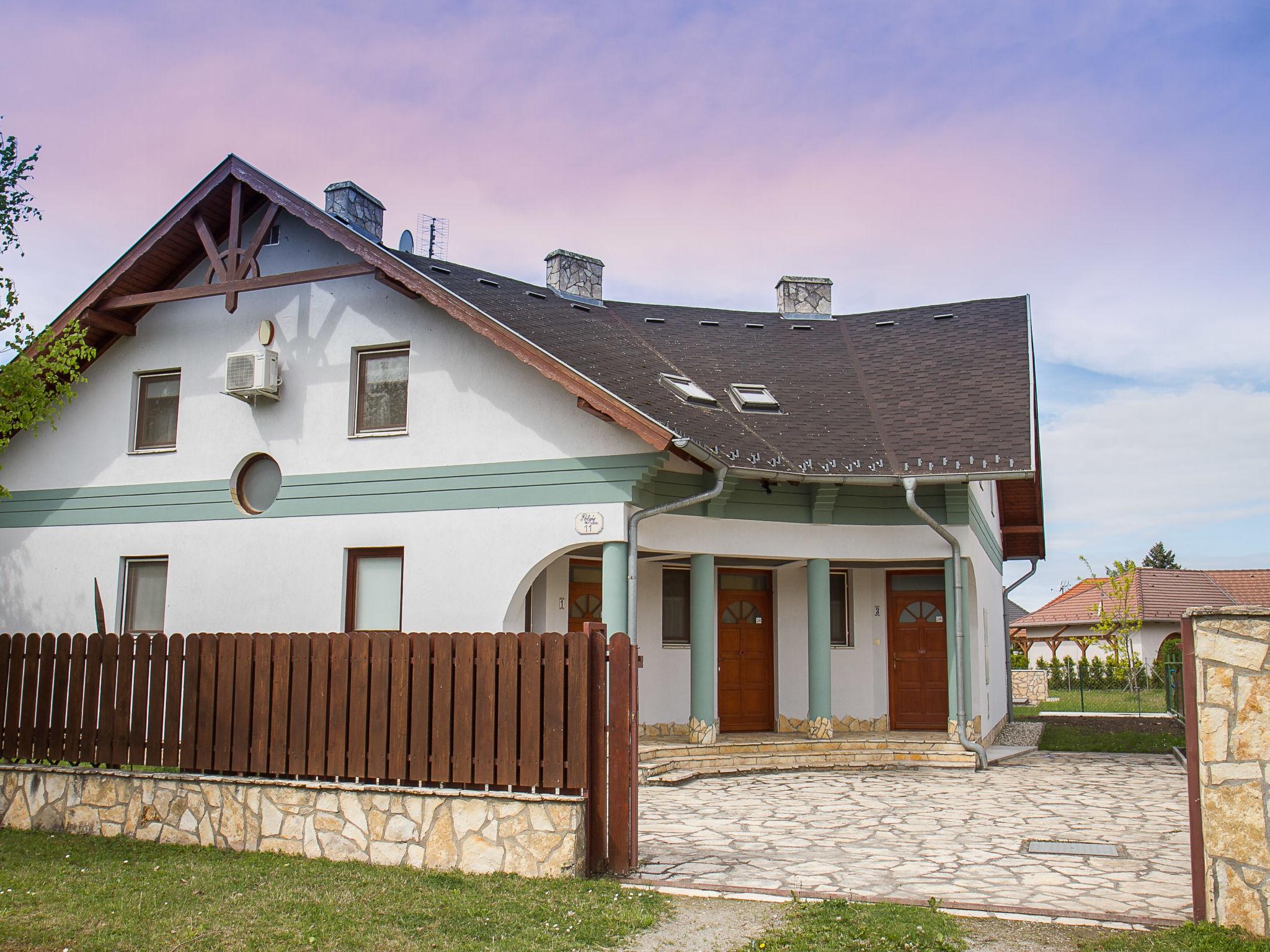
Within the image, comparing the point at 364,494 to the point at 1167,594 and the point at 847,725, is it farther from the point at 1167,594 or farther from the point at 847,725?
the point at 1167,594

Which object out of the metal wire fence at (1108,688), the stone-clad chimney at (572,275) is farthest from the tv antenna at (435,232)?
the metal wire fence at (1108,688)

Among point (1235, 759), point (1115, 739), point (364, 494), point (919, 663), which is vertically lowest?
point (1115, 739)

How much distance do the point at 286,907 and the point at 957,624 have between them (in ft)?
31.2

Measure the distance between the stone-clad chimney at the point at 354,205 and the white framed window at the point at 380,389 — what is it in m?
4.24

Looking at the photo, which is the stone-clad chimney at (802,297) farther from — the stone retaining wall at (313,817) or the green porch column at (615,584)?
the stone retaining wall at (313,817)

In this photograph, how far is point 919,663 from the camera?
15148mm

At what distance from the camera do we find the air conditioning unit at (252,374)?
506 inches

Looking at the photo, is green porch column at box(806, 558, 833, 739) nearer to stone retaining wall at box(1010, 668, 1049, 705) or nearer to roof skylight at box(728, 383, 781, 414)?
roof skylight at box(728, 383, 781, 414)

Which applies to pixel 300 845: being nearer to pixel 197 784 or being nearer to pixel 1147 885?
pixel 197 784

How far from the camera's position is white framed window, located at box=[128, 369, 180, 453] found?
13.9 m

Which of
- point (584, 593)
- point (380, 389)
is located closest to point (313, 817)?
point (380, 389)

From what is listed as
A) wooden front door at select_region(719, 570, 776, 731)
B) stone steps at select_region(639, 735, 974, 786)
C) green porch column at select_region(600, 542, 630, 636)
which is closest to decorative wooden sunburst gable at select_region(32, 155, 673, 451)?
green porch column at select_region(600, 542, 630, 636)

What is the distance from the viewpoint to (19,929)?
19.2ft

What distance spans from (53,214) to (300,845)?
27.4 ft
